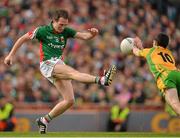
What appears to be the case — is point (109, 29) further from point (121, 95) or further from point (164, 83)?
point (164, 83)

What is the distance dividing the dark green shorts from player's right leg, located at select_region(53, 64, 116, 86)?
102 cm

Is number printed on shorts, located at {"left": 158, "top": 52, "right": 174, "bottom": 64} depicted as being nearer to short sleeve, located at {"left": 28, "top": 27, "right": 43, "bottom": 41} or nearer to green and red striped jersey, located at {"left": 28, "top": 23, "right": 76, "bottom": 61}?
green and red striped jersey, located at {"left": 28, "top": 23, "right": 76, "bottom": 61}

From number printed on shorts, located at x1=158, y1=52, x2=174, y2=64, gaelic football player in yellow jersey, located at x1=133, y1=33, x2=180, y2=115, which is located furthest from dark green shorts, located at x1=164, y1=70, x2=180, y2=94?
number printed on shorts, located at x1=158, y1=52, x2=174, y2=64

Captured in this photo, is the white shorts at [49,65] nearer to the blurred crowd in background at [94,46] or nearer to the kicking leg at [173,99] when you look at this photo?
the kicking leg at [173,99]

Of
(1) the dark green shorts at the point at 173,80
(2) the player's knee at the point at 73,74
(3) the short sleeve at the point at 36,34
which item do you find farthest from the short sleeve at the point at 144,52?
(3) the short sleeve at the point at 36,34

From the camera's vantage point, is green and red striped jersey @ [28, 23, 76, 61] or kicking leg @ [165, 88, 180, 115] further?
green and red striped jersey @ [28, 23, 76, 61]

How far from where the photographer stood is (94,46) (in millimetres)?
25734

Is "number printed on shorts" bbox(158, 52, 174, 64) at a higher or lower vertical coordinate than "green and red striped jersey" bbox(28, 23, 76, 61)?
lower

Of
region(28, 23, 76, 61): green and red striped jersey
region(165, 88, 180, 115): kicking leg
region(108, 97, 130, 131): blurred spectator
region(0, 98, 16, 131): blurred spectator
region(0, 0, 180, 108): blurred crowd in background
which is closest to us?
region(165, 88, 180, 115): kicking leg

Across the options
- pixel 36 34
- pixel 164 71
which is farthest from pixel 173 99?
pixel 36 34

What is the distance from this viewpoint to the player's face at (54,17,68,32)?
16375 millimetres

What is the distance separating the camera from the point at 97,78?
15703mm

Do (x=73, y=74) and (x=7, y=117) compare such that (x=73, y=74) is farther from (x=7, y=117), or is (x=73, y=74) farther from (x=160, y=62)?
(x=7, y=117)

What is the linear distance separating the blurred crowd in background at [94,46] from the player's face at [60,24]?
22.3ft
